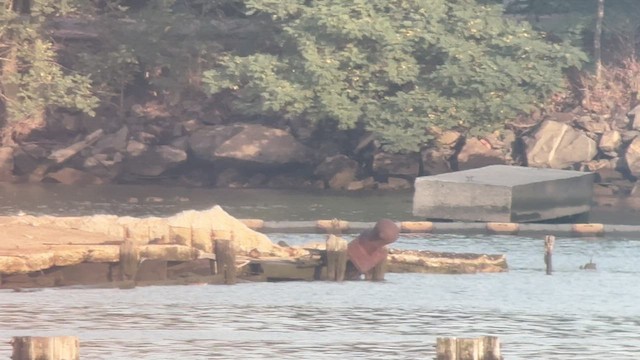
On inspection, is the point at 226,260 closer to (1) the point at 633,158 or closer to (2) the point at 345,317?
(2) the point at 345,317

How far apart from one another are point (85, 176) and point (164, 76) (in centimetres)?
519

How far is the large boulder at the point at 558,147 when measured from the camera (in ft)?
197

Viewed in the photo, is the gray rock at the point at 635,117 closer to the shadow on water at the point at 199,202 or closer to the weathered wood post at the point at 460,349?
the shadow on water at the point at 199,202

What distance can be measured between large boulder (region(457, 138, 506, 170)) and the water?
19.0 m

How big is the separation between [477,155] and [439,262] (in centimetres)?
2384

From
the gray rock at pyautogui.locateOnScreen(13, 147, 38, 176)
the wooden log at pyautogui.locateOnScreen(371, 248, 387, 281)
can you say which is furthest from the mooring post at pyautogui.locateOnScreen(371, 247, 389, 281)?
the gray rock at pyautogui.locateOnScreen(13, 147, 38, 176)

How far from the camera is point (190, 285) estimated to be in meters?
35.6

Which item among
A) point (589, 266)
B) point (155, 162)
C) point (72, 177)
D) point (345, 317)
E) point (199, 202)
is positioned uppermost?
point (155, 162)

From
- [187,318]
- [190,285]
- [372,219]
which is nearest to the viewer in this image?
[187,318]

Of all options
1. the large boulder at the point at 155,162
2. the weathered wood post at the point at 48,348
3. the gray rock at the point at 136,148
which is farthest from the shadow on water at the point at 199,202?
the weathered wood post at the point at 48,348

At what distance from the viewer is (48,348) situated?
71.1 ft

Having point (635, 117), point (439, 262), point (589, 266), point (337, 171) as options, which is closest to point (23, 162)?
point (337, 171)

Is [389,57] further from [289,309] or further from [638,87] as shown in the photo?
[289,309]

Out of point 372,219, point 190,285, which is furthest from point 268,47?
point 190,285
